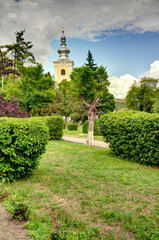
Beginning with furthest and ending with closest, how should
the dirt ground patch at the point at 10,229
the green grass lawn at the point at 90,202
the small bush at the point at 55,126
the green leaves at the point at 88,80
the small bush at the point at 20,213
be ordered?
the small bush at the point at 55,126 < the green leaves at the point at 88,80 < the small bush at the point at 20,213 < the green grass lawn at the point at 90,202 < the dirt ground patch at the point at 10,229

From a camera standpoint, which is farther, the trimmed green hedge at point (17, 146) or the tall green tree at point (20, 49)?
the tall green tree at point (20, 49)

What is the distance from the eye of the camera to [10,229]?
2.60 m

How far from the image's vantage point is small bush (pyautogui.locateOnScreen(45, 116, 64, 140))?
1459cm

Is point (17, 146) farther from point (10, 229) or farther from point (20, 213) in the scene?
point (10, 229)

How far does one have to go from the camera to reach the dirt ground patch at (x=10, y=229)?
242cm

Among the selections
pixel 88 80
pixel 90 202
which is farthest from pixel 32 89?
pixel 90 202

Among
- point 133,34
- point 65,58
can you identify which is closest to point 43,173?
point 133,34

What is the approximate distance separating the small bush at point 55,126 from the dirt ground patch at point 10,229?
1164 centimetres

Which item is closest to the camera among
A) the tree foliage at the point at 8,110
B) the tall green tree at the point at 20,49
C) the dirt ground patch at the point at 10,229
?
the dirt ground patch at the point at 10,229

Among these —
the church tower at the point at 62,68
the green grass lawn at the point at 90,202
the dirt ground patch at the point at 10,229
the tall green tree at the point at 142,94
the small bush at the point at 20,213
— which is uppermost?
the church tower at the point at 62,68

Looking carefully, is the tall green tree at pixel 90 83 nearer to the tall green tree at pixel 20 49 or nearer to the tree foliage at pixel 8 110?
the tree foliage at pixel 8 110

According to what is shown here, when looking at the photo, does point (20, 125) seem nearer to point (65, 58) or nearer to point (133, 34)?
point (133, 34)

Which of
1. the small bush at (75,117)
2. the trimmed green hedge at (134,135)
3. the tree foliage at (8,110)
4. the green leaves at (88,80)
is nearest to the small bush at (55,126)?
the green leaves at (88,80)

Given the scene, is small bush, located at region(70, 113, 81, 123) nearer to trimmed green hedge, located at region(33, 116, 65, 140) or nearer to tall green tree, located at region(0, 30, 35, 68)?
tall green tree, located at region(0, 30, 35, 68)
